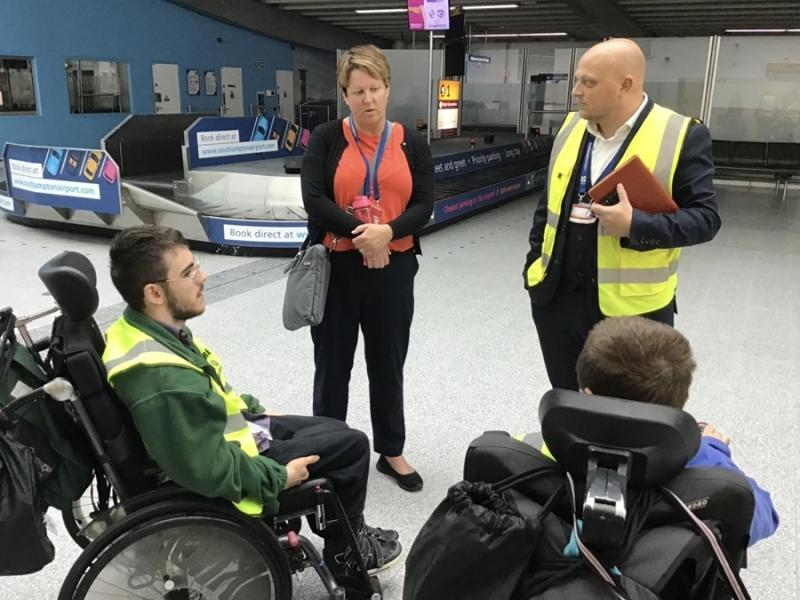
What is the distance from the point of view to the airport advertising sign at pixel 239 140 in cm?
710

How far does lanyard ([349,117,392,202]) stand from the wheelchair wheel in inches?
41.8

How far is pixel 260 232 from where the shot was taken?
18.6ft

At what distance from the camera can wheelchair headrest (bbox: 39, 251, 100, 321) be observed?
48.4 inches

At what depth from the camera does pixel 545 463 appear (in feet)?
3.13

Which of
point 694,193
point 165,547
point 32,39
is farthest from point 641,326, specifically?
point 32,39

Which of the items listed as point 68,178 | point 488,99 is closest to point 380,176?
point 68,178

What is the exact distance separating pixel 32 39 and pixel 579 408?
1189 centimetres

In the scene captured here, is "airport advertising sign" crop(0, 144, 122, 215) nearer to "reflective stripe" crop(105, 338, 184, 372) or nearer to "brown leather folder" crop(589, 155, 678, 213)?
"reflective stripe" crop(105, 338, 184, 372)

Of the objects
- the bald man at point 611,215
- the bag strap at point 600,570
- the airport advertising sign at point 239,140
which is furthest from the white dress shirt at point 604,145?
the airport advertising sign at point 239,140

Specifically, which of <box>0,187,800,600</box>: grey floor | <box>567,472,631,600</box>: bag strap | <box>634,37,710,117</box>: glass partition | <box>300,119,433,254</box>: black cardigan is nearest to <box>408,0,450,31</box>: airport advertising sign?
<box>0,187,800,600</box>: grey floor

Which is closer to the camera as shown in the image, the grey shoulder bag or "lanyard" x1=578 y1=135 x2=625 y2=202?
"lanyard" x1=578 y1=135 x2=625 y2=202

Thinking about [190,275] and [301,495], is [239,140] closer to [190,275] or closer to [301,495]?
[190,275]

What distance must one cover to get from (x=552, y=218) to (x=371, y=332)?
2.32ft

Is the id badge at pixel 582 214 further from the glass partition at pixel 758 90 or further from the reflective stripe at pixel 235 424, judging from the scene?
→ the glass partition at pixel 758 90
